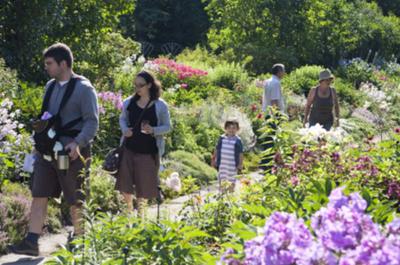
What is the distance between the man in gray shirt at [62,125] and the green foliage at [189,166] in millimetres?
4414

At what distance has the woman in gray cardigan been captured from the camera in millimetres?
7098

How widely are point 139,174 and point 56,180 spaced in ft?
3.24

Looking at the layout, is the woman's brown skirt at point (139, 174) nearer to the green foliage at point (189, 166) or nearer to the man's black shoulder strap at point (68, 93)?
the man's black shoulder strap at point (68, 93)

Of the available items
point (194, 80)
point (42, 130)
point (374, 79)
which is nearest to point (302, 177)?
point (42, 130)

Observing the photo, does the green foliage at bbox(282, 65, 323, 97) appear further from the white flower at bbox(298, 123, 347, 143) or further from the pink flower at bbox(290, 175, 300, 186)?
the pink flower at bbox(290, 175, 300, 186)

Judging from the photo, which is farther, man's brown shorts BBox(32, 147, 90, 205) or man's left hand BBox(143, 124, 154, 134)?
man's left hand BBox(143, 124, 154, 134)

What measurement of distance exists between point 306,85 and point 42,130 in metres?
15.8

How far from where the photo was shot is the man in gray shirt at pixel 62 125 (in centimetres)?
621

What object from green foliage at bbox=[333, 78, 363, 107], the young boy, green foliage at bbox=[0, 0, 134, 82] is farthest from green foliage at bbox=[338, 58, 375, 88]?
the young boy

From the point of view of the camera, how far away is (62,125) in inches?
247

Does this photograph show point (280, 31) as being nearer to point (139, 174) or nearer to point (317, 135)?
point (139, 174)

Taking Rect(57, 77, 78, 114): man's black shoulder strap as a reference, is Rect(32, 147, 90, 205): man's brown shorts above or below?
below

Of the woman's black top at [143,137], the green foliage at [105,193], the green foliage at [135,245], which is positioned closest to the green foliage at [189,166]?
the green foliage at [105,193]

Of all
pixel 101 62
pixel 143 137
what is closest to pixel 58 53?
pixel 143 137
